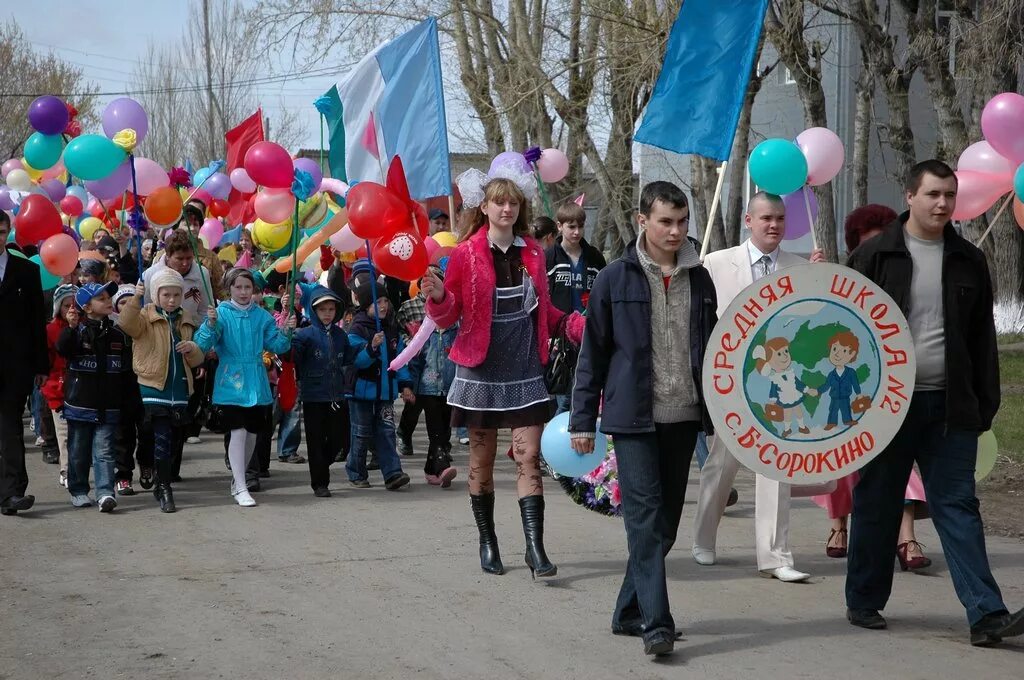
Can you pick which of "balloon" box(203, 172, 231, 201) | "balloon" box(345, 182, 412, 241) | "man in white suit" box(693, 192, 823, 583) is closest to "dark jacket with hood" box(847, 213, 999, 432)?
"man in white suit" box(693, 192, 823, 583)

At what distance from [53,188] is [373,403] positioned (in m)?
8.04

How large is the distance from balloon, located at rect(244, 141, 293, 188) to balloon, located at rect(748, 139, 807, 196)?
396 cm

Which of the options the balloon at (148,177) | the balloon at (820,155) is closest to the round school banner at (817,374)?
the balloon at (820,155)

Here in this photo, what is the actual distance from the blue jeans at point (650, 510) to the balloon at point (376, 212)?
298 cm

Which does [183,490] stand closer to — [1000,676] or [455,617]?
[455,617]

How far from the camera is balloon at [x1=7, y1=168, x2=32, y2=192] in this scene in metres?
16.1

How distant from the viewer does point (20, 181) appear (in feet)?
53.0

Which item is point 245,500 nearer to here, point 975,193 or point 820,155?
point 820,155

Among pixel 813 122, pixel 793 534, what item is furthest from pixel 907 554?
pixel 813 122

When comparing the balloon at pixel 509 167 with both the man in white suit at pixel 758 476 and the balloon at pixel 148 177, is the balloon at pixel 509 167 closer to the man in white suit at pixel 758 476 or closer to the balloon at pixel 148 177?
the man in white suit at pixel 758 476

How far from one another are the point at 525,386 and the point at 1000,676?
279 centimetres

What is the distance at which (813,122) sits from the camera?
16.3 m

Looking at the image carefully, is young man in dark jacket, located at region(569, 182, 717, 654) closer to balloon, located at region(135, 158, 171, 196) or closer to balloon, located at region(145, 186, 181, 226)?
balloon, located at region(145, 186, 181, 226)

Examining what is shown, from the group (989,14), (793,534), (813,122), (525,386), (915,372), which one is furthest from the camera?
(813,122)
